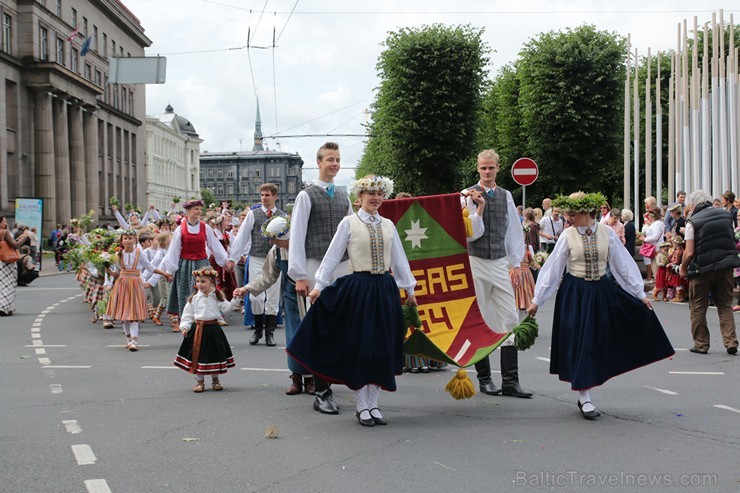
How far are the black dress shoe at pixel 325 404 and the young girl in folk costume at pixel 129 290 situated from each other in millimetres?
5441

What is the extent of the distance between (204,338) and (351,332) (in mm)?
2478

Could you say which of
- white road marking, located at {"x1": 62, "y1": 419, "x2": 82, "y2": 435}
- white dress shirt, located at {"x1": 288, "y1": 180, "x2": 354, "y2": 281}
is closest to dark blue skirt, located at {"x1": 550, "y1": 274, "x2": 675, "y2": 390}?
white dress shirt, located at {"x1": 288, "y1": 180, "x2": 354, "y2": 281}

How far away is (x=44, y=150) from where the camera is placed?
53438 millimetres

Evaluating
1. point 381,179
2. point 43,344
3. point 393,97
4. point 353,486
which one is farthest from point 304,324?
point 393,97

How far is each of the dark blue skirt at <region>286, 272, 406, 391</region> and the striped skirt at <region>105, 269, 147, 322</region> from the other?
638 cm

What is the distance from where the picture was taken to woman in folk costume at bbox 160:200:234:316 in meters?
13.4

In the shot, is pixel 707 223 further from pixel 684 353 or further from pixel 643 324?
pixel 643 324

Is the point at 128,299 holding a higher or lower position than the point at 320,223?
→ lower

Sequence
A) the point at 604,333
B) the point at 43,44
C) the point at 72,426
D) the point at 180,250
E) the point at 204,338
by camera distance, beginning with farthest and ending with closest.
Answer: the point at 43,44, the point at 180,250, the point at 204,338, the point at 604,333, the point at 72,426

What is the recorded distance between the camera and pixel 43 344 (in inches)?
518

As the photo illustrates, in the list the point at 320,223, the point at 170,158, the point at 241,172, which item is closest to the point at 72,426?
the point at 320,223

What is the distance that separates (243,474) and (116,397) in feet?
10.9

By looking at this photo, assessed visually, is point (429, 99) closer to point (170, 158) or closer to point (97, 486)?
point (97, 486)

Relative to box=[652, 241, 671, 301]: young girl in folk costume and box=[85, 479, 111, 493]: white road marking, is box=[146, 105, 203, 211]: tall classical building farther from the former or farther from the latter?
box=[85, 479, 111, 493]: white road marking
